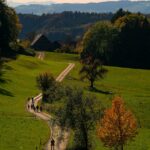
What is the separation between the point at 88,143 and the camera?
59438 mm

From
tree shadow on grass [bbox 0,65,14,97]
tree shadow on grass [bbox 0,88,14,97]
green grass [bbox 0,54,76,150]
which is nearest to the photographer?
green grass [bbox 0,54,76,150]

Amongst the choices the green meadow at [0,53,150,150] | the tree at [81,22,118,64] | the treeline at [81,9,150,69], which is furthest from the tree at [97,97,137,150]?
the tree at [81,22,118,64]

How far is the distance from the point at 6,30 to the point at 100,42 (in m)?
31.4

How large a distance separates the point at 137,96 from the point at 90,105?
149ft

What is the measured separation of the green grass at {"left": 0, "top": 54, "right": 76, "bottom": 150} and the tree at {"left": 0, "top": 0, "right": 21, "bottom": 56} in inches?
249

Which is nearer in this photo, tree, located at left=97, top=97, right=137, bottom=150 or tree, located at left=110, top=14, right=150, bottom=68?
tree, located at left=97, top=97, right=137, bottom=150

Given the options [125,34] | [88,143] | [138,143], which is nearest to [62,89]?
[88,143]

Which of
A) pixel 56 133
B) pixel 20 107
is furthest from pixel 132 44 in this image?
pixel 56 133

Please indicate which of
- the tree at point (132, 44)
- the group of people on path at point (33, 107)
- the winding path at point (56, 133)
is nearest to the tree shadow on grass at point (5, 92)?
the winding path at point (56, 133)

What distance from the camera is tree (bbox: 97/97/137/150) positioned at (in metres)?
57.3

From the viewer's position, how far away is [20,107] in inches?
3206

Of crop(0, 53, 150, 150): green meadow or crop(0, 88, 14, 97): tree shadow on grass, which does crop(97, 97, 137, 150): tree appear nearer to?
crop(0, 53, 150, 150): green meadow

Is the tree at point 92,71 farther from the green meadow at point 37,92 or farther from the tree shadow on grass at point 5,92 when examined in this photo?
the tree shadow on grass at point 5,92

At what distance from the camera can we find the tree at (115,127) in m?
57.3
